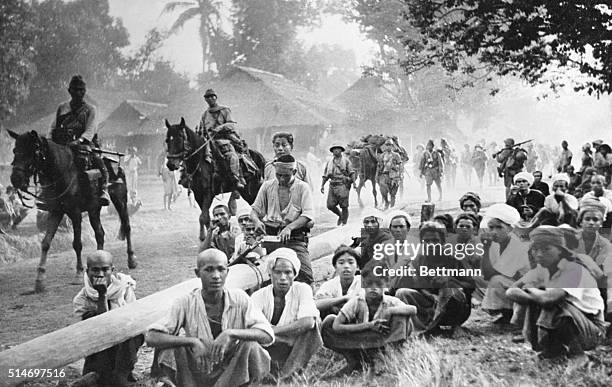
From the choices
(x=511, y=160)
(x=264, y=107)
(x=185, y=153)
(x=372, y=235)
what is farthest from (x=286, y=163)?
(x=264, y=107)

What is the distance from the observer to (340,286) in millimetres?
4902

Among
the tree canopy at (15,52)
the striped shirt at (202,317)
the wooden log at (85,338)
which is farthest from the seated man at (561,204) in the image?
the tree canopy at (15,52)

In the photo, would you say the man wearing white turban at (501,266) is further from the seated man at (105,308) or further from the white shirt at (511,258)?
the seated man at (105,308)

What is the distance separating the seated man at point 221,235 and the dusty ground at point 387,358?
1370 millimetres

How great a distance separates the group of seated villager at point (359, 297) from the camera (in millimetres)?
3729

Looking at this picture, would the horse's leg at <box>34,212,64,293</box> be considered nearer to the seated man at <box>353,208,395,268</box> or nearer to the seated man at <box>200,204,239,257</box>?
the seated man at <box>200,204,239,257</box>

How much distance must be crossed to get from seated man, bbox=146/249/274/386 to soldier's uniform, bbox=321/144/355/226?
8447 millimetres

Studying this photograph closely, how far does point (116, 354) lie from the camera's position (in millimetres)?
4395

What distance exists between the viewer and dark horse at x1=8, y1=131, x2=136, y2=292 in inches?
281

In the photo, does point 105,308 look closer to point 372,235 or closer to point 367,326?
point 367,326

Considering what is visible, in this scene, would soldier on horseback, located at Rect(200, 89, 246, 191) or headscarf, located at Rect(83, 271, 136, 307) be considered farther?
soldier on horseback, located at Rect(200, 89, 246, 191)

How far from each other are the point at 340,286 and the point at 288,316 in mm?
784

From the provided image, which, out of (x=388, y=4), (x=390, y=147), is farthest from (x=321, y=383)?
(x=388, y=4)

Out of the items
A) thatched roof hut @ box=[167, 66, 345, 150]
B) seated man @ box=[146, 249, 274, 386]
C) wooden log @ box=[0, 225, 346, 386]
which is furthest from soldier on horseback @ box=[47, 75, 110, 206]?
thatched roof hut @ box=[167, 66, 345, 150]
